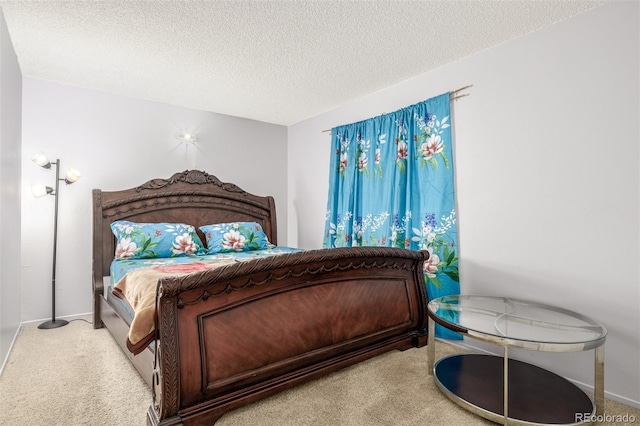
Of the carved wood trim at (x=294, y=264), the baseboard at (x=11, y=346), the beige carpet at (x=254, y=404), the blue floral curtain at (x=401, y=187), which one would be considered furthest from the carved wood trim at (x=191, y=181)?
the carved wood trim at (x=294, y=264)

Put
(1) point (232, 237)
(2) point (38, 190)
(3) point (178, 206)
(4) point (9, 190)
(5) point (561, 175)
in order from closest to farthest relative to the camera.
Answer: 1. (5) point (561, 175)
2. (4) point (9, 190)
3. (2) point (38, 190)
4. (1) point (232, 237)
5. (3) point (178, 206)

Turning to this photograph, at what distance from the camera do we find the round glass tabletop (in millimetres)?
1609

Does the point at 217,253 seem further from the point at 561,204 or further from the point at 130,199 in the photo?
the point at 561,204

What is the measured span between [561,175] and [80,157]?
4.08 meters

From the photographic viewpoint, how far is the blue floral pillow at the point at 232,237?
11.3 feet

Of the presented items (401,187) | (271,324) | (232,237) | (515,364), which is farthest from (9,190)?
(515,364)

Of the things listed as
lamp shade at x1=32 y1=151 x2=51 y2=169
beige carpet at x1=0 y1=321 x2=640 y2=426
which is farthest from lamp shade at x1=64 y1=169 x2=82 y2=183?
beige carpet at x1=0 y1=321 x2=640 y2=426

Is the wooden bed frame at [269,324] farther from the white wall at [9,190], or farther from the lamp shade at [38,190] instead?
the lamp shade at [38,190]

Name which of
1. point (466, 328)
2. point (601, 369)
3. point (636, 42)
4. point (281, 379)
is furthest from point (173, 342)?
point (636, 42)

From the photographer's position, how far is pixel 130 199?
11.2 ft

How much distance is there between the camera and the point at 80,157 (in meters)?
3.35

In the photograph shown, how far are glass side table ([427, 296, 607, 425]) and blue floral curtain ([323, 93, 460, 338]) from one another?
529 mm

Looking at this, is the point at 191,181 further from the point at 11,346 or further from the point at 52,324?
the point at 11,346

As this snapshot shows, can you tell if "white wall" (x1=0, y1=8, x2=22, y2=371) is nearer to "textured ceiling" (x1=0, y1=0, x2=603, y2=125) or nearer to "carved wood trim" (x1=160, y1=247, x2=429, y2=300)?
"textured ceiling" (x1=0, y1=0, x2=603, y2=125)
